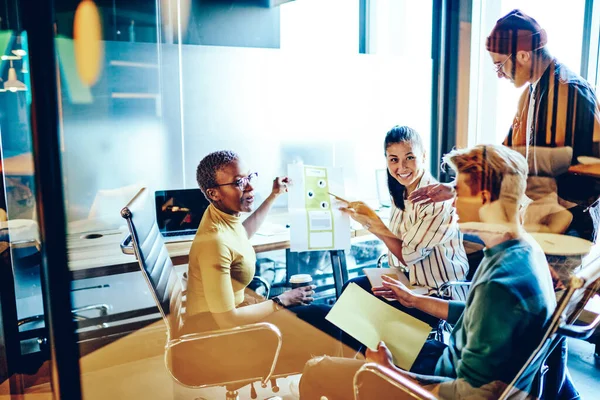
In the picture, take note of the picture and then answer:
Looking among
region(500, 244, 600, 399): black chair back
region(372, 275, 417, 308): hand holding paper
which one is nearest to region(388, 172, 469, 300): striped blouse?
region(372, 275, 417, 308): hand holding paper

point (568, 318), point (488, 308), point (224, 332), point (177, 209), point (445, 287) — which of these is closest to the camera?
point (568, 318)

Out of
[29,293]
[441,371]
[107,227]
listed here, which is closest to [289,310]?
[441,371]

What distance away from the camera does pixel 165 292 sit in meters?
1.55

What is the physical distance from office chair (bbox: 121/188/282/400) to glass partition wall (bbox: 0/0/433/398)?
0.62 metres

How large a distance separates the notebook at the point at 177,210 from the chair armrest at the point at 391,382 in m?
1.28

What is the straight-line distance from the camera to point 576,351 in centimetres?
241

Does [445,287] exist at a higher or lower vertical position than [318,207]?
lower

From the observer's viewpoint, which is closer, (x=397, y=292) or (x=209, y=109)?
(x=397, y=292)

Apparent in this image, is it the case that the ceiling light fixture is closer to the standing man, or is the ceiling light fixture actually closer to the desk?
the desk

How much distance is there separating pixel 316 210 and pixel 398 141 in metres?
0.47

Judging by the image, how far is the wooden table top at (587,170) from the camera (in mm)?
1540

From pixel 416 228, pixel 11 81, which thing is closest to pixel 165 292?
pixel 416 228

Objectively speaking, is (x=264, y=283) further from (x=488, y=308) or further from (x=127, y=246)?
(x=488, y=308)

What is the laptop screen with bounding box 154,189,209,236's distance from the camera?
2309mm
